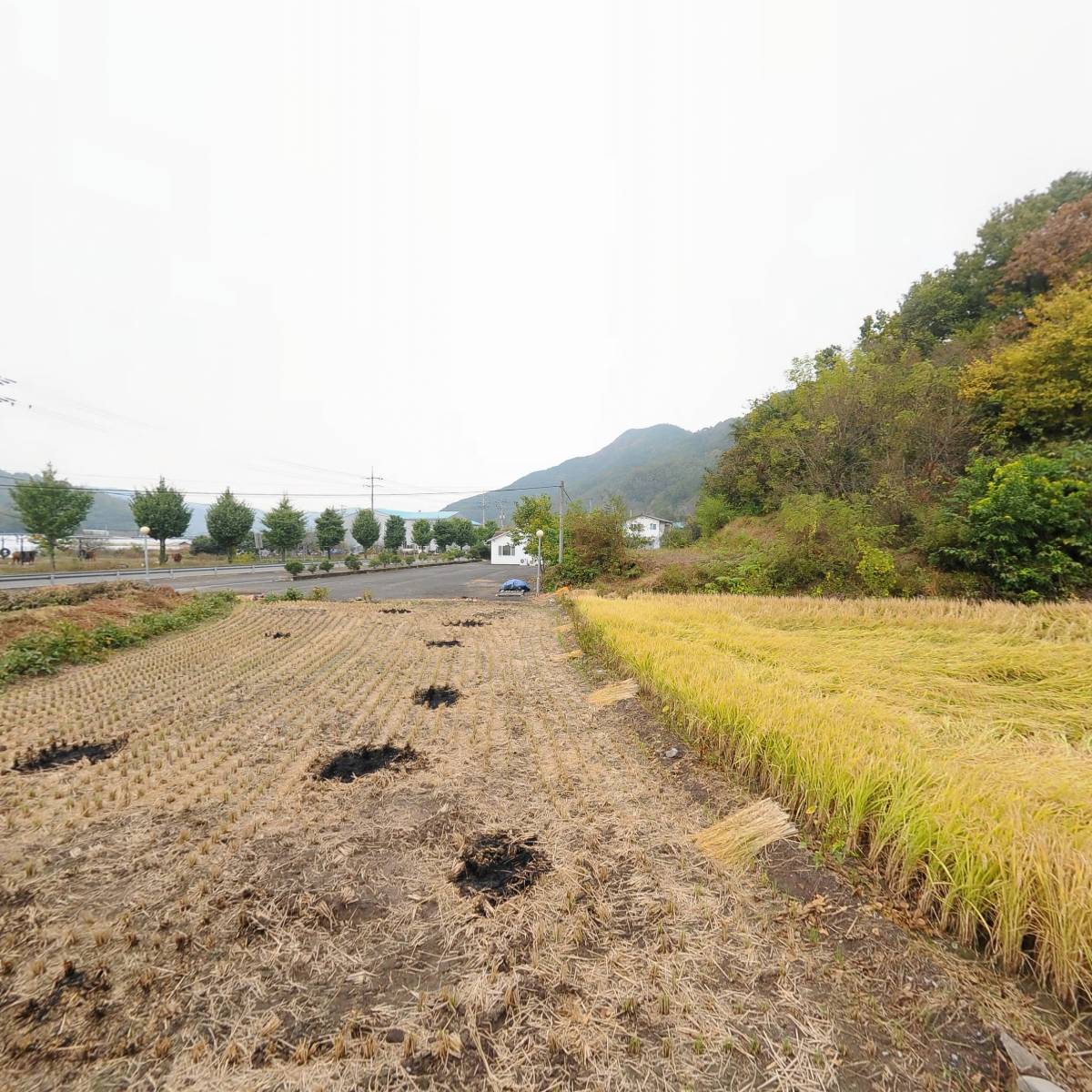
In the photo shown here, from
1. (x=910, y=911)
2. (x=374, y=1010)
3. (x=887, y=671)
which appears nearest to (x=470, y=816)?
(x=374, y=1010)

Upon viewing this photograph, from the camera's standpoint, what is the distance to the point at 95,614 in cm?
889

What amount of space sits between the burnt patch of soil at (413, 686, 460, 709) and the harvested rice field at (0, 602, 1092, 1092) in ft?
3.73

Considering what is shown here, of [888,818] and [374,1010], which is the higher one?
[888,818]

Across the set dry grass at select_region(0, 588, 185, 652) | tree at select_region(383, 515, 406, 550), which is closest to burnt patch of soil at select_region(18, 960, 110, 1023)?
dry grass at select_region(0, 588, 185, 652)

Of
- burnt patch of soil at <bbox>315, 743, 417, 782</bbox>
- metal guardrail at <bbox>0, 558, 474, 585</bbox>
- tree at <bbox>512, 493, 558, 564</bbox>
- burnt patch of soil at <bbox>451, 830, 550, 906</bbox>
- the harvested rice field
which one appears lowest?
burnt patch of soil at <bbox>315, 743, 417, 782</bbox>

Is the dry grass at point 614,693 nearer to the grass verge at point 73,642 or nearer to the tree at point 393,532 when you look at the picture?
the grass verge at point 73,642

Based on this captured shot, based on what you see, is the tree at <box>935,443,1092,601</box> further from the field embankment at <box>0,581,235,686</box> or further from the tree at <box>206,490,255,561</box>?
the tree at <box>206,490,255,561</box>

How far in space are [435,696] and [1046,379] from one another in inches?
728

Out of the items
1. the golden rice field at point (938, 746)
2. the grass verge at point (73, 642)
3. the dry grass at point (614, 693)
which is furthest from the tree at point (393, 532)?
the dry grass at point (614, 693)

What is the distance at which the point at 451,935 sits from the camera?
80.2 inches

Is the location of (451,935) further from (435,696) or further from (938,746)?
(435,696)

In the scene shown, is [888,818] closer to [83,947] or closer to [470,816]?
[470,816]

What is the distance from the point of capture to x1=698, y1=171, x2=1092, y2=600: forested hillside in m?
10.1

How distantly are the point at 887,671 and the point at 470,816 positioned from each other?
4.70m
